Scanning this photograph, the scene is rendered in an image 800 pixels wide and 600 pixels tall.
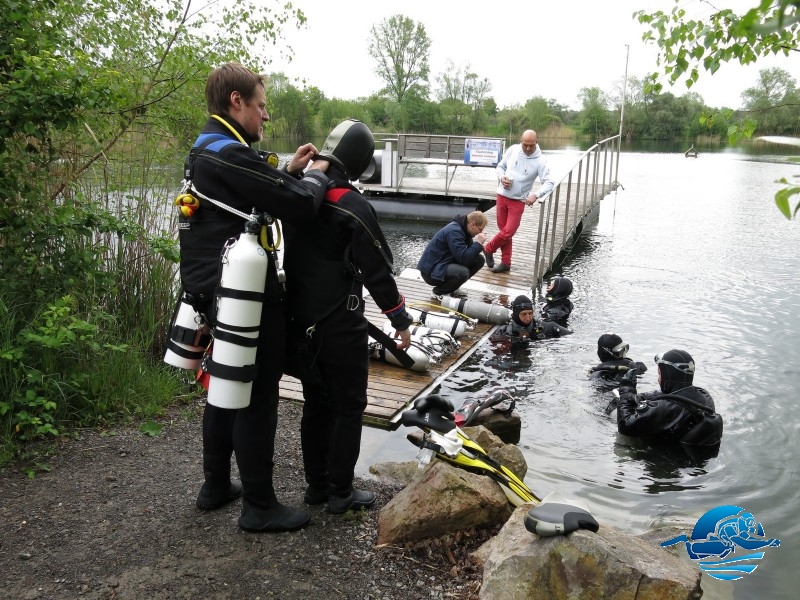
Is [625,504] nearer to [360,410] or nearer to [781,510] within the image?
[781,510]

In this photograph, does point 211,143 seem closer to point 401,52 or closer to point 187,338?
point 187,338

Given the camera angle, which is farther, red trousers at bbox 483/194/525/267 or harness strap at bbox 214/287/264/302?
red trousers at bbox 483/194/525/267

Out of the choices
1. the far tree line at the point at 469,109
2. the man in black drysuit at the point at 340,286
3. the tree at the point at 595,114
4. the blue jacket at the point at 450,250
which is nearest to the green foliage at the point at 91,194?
the man in black drysuit at the point at 340,286

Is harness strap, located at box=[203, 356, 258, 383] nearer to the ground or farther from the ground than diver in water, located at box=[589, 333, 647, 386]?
farther from the ground

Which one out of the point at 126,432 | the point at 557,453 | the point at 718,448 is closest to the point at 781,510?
the point at 718,448

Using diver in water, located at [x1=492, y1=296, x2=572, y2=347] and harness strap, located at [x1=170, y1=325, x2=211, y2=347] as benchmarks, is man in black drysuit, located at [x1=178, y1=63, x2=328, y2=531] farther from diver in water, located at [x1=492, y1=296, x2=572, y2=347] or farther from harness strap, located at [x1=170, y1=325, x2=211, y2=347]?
diver in water, located at [x1=492, y1=296, x2=572, y2=347]

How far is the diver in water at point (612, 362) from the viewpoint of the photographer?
21.6 ft

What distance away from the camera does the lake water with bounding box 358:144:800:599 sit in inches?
189

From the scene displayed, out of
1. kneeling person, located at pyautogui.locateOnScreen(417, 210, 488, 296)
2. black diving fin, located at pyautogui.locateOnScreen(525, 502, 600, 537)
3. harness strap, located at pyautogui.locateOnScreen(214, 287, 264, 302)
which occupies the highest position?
harness strap, located at pyautogui.locateOnScreen(214, 287, 264, 302)

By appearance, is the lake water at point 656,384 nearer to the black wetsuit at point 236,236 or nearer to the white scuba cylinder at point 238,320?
the black wetsuit at point 236,236

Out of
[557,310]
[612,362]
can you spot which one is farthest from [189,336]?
[557,310]

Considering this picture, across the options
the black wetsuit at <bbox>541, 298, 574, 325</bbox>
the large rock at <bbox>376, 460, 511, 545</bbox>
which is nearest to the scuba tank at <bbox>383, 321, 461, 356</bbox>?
the black wetsuit at <bbox>541, 298, 574, 325</bbox>

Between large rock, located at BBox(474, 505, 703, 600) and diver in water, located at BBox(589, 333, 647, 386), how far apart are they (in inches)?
151

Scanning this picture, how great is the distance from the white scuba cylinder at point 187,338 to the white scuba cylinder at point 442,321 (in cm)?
437
